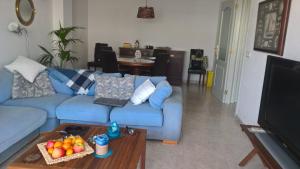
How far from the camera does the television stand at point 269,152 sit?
175 cm

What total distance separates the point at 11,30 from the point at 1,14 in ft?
0.83

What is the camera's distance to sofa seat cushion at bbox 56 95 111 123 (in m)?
2.94

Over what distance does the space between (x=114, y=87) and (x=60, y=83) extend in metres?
0.85

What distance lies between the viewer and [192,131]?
3.47 metres

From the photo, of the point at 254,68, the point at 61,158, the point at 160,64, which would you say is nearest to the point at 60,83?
the point at 61,158

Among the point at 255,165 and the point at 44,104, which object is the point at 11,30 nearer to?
the point at 44,104

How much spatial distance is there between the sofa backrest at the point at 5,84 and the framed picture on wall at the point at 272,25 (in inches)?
130

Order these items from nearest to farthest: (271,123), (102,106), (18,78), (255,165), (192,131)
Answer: (271,123)
(255,165)
(102,106)
(18,78)
(192,131)

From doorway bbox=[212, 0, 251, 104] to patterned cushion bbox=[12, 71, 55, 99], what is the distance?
3.36m

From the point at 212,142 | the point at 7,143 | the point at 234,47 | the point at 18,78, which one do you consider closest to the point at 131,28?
the point at 234,47

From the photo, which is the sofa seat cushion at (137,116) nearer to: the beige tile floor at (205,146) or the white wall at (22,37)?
the beige tile floor at (205,146)

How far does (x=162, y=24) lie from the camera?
22.6ft

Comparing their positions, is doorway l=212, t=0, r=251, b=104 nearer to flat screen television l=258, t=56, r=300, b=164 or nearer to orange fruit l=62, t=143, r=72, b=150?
flat screen television l=258, t=56, r=300, b=164

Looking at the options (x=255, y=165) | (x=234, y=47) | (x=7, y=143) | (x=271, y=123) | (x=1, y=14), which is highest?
(x=1, y=14)
